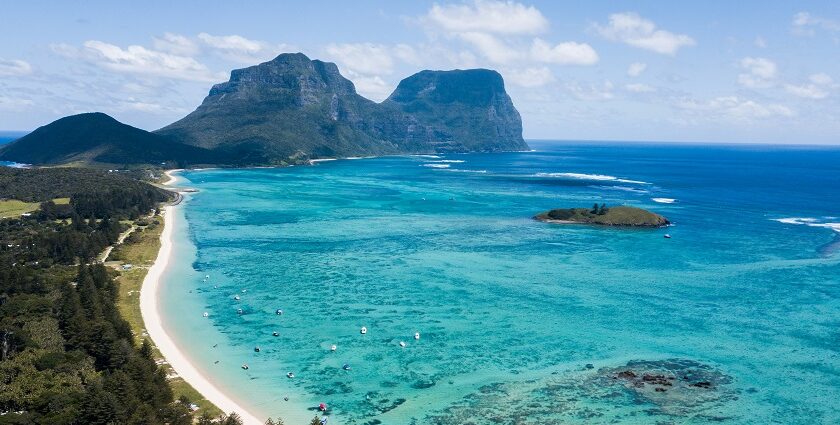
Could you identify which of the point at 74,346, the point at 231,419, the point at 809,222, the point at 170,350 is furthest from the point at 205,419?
the point at 809,222

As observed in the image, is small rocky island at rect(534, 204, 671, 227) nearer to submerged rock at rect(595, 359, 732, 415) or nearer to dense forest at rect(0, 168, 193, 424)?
submerged rock at rect(595, 359, 732, 415)

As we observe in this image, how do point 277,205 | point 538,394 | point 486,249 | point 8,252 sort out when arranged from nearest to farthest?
point 538,394 → point 8,252 → point 486,249 → point 277,205

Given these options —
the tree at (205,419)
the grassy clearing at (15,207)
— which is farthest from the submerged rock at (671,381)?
the grassy clearing at (15,207)

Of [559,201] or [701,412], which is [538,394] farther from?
[559,201]

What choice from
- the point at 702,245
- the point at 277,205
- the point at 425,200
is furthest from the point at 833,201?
the point at 277,205

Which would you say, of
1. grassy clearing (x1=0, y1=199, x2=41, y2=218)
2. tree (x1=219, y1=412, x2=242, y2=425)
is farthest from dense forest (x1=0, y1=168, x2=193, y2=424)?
grassy clearing (x1=0, y1=199, x2=41, y2=218)

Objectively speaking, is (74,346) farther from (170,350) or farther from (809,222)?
(809,222)

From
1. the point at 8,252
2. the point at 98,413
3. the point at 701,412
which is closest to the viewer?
the point at 98,413

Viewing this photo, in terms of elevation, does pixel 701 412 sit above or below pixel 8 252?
below
